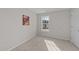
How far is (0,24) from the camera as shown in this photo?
114 inches

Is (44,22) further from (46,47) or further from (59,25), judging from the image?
(46,47)

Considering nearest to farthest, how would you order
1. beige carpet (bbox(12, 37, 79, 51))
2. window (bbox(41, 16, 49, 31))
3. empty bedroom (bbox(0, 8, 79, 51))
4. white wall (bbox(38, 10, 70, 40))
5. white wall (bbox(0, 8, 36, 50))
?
white wall (bbox(0, 8, 36, 50)) → empty bedroom (bbox(0, 8, 79, 51)) → beige carpet (bbox(12, 37, 79, 51)) → white wall (bbox(38, 10, 70, 40)) → window (bbox(41, 16, 49, 31))

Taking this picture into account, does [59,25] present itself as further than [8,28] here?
Yes

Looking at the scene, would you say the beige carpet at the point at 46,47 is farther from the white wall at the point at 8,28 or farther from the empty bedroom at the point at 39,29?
the white wall at the point at 8,28

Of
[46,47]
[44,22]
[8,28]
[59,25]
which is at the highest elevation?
[44,22]

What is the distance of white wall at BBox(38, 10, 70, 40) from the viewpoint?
5992mm

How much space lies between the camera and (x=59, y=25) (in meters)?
6.48

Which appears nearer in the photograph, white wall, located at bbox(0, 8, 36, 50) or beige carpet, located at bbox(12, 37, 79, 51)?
white wall, located at bbox(0, 8, 36, 50)

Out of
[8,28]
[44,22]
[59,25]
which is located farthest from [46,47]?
[44,22]

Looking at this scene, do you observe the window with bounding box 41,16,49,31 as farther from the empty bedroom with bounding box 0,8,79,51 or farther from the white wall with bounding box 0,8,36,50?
the white wall with bounding box 0,8,36,50

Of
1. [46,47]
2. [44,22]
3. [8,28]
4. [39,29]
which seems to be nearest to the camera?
[8,28]

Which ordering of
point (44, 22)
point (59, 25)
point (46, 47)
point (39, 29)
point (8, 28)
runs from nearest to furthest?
point (8, 28) < point (46, 47) < point (59, 25) < point (44, 22) < point (39, 29)

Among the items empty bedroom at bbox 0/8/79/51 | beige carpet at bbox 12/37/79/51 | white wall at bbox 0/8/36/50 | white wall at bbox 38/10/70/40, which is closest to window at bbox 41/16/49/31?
empty bedroom at bbox 0/8/79/51
